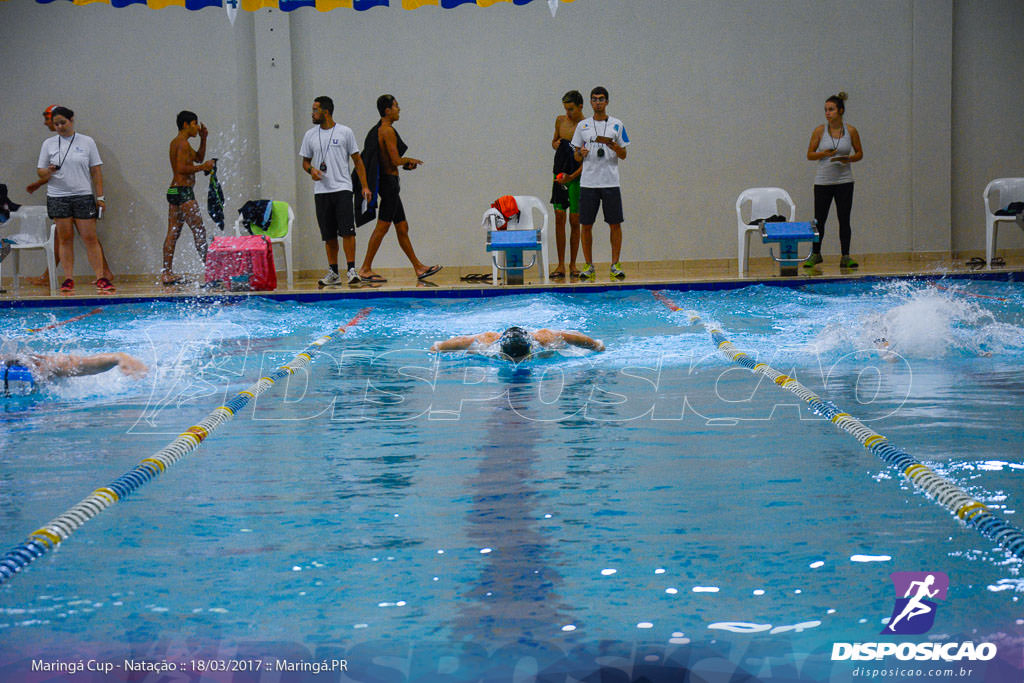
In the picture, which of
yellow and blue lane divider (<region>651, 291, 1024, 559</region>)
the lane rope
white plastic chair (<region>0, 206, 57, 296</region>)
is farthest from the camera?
white plastic chair (<region>0, 206, 57, 296</region>)

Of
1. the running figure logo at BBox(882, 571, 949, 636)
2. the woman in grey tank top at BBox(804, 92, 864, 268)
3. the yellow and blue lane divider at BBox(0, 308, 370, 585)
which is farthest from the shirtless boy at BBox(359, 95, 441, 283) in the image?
the running figure logo at BBox(882, 571, 949, 636)

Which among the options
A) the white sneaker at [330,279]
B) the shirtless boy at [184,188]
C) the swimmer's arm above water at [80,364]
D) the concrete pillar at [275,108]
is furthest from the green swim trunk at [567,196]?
the swimmer's arm above water at [80,364]

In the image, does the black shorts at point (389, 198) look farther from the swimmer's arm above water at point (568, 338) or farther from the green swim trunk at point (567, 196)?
the swimmer's arm above water at point (568, 338)

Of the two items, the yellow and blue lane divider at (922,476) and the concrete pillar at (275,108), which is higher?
the concrete pillar at (275,108)

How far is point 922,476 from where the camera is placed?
10.6ft

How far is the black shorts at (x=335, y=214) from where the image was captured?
948 cm

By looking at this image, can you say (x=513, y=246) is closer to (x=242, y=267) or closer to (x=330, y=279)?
(x=330, y=279)

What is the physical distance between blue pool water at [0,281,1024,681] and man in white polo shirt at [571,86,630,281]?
11.9 feet

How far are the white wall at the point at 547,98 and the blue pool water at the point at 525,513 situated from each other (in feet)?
18.9

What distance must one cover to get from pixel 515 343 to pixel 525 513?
2.75 meters

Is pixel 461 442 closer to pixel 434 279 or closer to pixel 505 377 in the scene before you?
pixel 505 377

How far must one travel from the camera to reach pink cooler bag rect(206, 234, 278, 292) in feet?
30.8

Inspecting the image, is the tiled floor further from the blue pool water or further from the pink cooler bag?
the blue pool water

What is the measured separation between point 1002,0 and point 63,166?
990 cm
